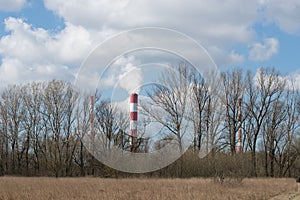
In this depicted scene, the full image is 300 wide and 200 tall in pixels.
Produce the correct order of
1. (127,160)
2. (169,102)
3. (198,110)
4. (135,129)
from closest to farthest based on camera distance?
(135,129) < (169,102) < (127,160) < (198,110)

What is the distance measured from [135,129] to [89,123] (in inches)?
440

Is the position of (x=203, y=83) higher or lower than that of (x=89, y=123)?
higher

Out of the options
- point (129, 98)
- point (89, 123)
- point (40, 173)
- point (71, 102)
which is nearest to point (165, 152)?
point (89, 123)

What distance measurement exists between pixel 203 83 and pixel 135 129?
16.0m

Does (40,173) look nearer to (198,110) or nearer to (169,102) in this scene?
(198,110)

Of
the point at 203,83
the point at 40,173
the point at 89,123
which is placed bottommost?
the point at 40,173

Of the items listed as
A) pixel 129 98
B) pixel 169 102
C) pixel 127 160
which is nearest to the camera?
pixel 129 98

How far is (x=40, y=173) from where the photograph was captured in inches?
2366

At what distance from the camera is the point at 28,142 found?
6288 centimetres

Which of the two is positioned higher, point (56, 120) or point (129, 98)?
point (56, 120)

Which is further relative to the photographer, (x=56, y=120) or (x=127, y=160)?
(x=56, y=120)

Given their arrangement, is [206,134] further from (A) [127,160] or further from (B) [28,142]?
(B) [28,142]

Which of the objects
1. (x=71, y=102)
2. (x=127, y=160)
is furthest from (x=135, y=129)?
(x=71, y=102)

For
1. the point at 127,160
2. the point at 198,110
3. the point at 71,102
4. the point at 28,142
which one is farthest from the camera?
the point at 28,142
